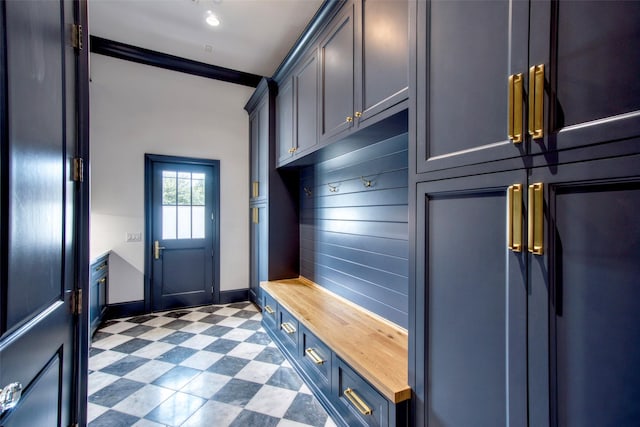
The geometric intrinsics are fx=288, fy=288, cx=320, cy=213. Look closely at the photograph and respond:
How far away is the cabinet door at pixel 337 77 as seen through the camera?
1.98m

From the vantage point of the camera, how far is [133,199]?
374cm

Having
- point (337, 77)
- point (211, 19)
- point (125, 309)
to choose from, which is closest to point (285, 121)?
point (337, 77)

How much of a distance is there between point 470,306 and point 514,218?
1.16ft

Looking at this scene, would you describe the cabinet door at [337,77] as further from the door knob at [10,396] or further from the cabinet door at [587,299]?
the door knob at [10,396]

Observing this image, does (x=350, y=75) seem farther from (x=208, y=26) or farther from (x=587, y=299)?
(x=208, y=26)

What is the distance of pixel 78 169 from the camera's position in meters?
1.32

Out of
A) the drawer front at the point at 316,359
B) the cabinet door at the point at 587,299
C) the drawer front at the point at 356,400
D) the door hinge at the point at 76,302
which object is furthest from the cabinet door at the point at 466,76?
the door hinge at the point at 76,302

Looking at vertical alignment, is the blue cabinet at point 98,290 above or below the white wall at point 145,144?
below

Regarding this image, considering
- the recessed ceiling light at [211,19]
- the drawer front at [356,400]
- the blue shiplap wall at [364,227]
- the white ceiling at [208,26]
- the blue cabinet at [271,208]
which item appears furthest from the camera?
the blue cabinet at [271,208]

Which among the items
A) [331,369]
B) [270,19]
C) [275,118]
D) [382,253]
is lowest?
[331,369]

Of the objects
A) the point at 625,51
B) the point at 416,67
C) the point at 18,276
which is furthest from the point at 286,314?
the point at 625,51

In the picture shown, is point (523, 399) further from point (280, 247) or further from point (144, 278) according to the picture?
point (144, 278)

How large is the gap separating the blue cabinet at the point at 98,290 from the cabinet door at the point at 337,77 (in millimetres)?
2729

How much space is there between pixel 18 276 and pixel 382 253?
190 cm
